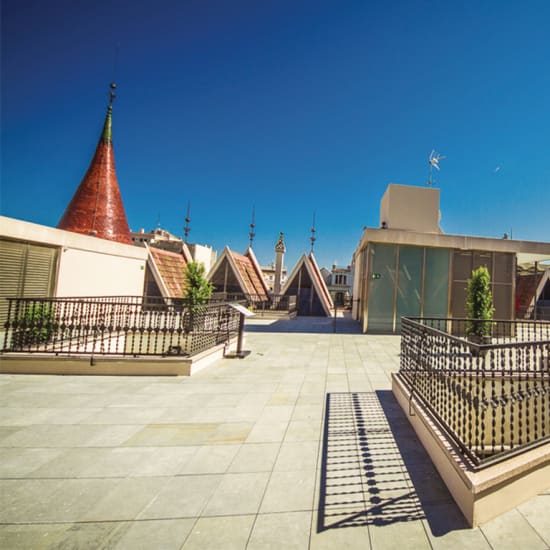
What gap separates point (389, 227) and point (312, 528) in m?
14.0

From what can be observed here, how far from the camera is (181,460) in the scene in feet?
10.2

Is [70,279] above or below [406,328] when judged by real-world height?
above

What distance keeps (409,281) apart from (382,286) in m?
1.24

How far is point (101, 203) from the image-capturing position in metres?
16.3

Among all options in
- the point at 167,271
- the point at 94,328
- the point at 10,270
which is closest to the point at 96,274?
the point at 10,270

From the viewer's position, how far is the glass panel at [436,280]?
12930 millimetres

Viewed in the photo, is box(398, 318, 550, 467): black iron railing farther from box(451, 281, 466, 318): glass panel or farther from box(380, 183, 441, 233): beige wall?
box(380, 183, 441, 233): beige wall

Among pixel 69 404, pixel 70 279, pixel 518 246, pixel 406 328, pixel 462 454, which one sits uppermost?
pixel 518 246

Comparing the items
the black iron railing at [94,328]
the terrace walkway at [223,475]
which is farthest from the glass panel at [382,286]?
the terrace walkway at [223,475]

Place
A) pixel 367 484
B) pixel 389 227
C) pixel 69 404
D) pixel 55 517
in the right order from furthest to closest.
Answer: pixel 389 227, pixel 69 404, pixel 367 484, pixel 55 517

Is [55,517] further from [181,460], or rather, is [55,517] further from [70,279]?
[70,279]

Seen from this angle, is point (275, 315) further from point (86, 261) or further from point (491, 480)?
point (491, 480)

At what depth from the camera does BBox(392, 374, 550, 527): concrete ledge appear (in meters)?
2.37

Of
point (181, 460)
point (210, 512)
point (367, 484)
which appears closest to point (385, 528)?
point (367, 484)
